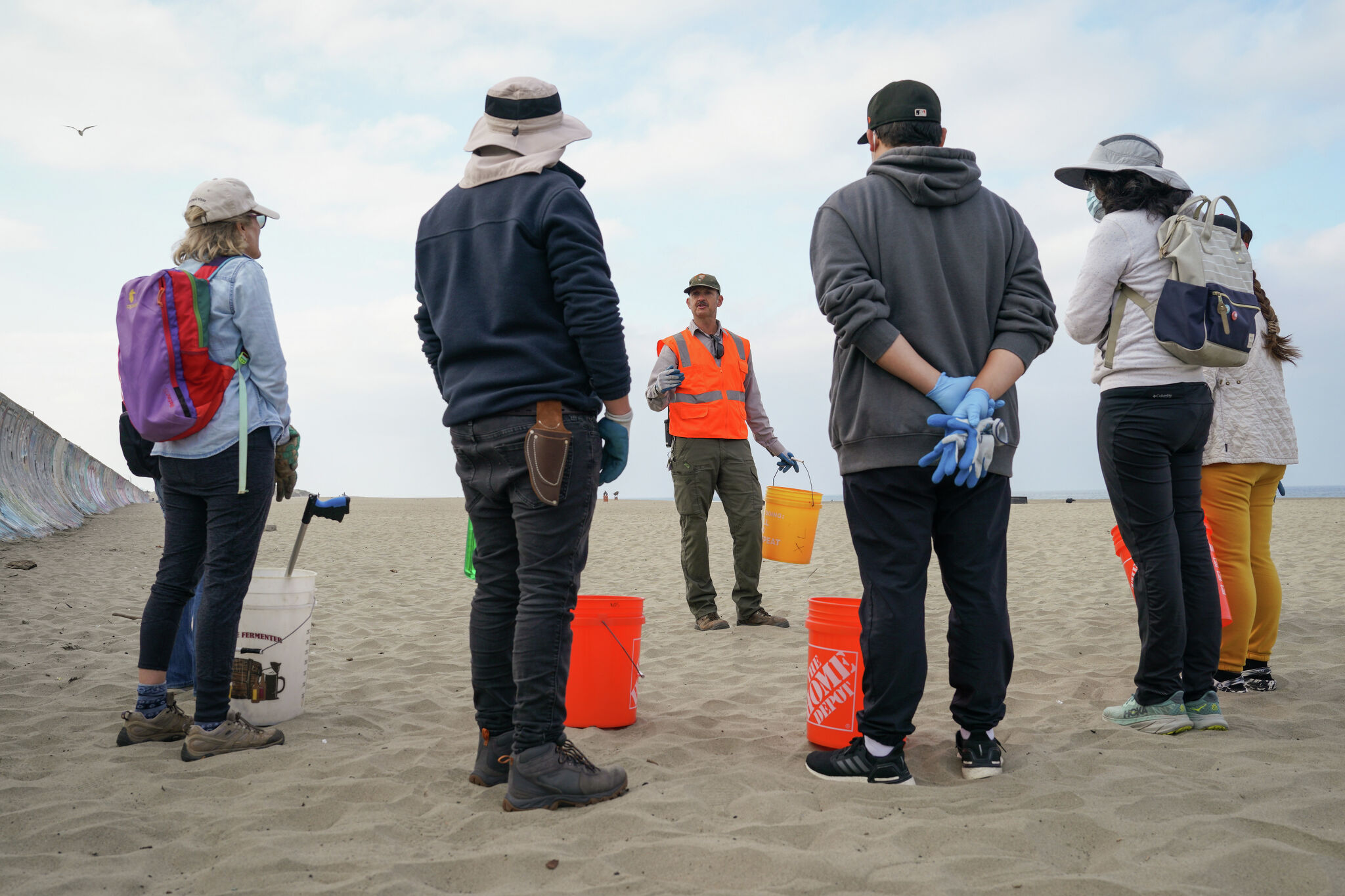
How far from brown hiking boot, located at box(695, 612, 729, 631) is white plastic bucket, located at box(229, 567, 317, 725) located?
2.76 m

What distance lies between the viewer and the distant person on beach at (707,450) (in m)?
5.63

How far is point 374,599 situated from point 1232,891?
6.40 meters

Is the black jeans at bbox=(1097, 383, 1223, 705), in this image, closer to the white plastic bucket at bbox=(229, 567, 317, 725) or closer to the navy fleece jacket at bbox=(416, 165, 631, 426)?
the navy fleece jacket at bbox=(416, 165, 631, 426)

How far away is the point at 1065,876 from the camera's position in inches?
74.6

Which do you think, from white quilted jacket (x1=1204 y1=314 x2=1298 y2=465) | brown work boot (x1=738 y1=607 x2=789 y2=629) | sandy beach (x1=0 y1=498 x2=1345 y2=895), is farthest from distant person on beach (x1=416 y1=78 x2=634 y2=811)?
brown work boot (x1=738 y1=607 x2=789 y2=629)

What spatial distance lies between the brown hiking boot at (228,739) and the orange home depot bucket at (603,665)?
3.54 feet

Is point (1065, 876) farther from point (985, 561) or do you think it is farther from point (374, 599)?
point (374, 599)

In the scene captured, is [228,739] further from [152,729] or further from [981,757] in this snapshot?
[981,757]

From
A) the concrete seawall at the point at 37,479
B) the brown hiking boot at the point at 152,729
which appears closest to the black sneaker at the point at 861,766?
the brown hiking boot at the point at 152,729

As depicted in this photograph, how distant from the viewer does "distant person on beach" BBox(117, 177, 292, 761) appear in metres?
2.92

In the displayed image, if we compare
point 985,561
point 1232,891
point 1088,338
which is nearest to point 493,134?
point 985,561

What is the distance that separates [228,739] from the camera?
2.96 m

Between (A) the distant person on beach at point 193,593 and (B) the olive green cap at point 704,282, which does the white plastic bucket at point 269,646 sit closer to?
(A) the distant person on beach at point 193,593

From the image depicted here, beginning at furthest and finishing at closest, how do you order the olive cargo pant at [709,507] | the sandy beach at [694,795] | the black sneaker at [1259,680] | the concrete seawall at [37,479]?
the concrete seawall at [37,479] < the olive cargo pant at [709,507] < the black sneaker at [1259,680] < the sandy beach at [694,795]
